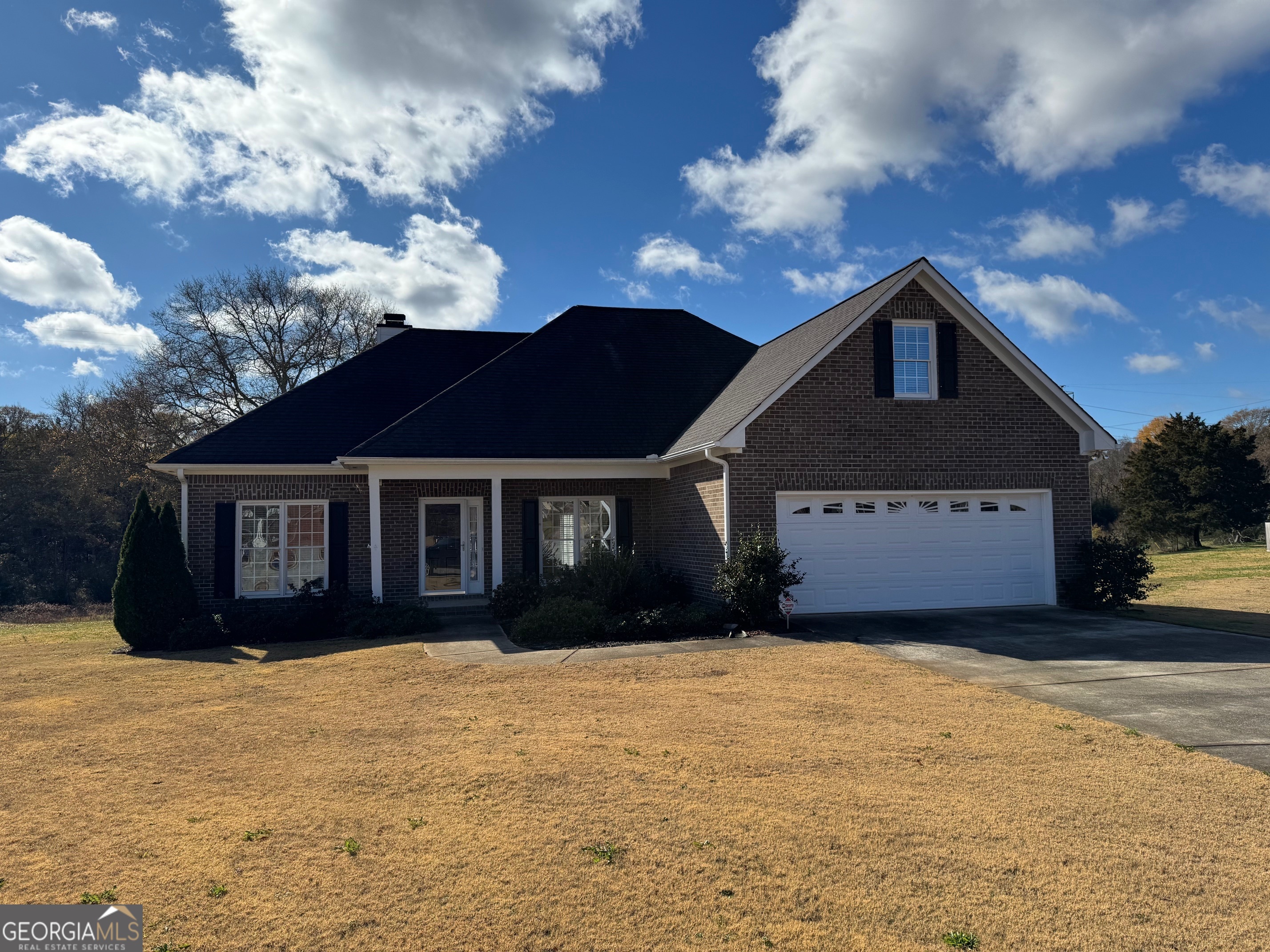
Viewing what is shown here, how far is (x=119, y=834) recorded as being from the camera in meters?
5.20

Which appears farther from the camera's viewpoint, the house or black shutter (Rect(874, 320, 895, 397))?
black shutter (Rect(874, 320, 895, 397))

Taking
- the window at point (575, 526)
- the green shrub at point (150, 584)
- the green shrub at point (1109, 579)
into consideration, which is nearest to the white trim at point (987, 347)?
the green shrub at point (1109, 579)

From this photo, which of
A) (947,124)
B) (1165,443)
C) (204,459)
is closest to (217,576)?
(204,459)

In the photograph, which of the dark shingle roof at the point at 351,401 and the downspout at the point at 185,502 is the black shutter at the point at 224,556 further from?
the dark shingle roof at the point at 351,401

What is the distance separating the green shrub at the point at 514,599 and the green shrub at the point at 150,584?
17.9 ft

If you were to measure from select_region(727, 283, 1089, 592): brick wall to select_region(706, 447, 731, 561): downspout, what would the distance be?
0.26ft

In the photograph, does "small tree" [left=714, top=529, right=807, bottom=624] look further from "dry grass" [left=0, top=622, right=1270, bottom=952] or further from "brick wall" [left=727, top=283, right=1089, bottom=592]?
"dry grass" [left=0, top=622, right=1270, bottom=952]

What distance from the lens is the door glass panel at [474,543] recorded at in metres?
17.9

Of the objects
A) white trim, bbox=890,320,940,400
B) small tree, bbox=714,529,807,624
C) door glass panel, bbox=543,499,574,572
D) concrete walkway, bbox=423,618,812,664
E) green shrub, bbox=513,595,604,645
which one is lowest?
concrete walkway, bbox=423,618,812,664

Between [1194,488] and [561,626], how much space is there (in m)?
31.9

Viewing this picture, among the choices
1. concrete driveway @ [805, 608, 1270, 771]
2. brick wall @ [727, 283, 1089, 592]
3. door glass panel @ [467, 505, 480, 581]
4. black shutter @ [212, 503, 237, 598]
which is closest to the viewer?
→ concrete driveway @ [805, 608, 1270, 771]

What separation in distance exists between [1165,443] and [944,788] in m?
36.0

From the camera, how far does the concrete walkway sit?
37.0ft

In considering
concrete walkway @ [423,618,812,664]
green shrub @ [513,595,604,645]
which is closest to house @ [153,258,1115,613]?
concrete walkway @ [423,618,812,664]
